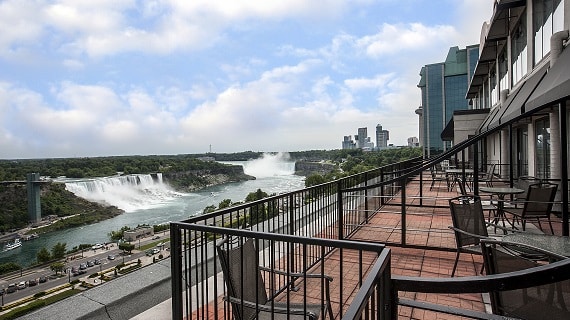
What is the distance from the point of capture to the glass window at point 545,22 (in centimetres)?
769

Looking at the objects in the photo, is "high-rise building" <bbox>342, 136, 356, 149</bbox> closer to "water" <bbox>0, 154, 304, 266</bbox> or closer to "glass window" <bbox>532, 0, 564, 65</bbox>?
"water" <bbox>0, 154, 304, 266</bbox>

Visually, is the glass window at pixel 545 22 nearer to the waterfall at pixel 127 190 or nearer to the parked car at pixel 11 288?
the parked car at pixel 11 288

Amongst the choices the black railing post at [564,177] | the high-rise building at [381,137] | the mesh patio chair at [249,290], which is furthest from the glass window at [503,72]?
the high-rise building at [381,137]

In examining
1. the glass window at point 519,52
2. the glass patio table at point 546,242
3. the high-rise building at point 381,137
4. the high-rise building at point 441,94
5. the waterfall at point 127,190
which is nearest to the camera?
the glass patio table at point 546,242

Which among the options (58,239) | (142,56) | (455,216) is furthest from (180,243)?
(58,239)

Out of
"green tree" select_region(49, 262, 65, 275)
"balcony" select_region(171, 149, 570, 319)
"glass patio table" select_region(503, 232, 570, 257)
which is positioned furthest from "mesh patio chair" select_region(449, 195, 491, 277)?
"green tree" select_region(49, 262, 65, 275)

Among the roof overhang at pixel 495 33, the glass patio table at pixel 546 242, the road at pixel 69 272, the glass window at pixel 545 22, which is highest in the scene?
the roof overhang at pixel 495 33

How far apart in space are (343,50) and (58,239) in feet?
213

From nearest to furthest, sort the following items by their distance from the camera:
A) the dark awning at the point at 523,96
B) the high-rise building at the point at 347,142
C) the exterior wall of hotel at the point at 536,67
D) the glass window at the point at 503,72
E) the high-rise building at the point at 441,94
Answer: the exterior wall of hotel at the point at 536,67 → the dark awning at the point at 523,96 → the glass window at the point at 503,72 → the high-rise building at the point at 441,94 → the high-rise building at the point at 347,142

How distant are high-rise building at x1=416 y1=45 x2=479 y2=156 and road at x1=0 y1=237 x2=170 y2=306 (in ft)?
163

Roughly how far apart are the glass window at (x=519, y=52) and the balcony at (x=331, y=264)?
7.14m

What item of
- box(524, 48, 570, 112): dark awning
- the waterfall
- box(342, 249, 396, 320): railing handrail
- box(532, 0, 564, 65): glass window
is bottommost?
the waterfall

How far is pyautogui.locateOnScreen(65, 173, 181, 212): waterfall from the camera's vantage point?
79188mm

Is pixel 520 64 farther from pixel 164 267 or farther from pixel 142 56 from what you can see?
pixel 142 56
